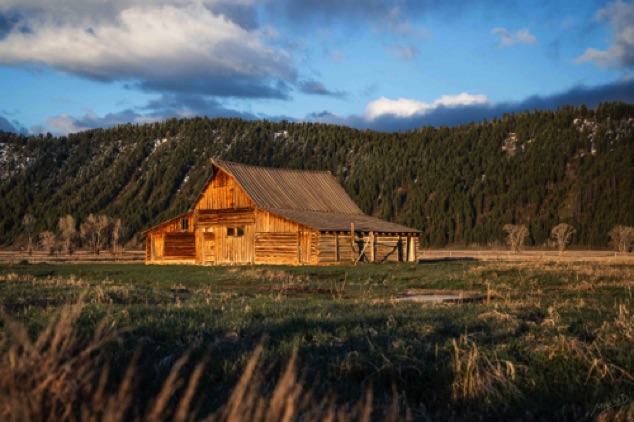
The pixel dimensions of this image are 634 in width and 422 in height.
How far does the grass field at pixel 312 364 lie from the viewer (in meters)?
5.42

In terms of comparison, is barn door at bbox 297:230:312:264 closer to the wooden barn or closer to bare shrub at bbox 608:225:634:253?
the wooden barn

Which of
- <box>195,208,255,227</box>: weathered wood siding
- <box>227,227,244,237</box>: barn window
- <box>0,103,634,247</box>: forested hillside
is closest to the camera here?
<box>195,208,255,227</box>: weathered wood siding

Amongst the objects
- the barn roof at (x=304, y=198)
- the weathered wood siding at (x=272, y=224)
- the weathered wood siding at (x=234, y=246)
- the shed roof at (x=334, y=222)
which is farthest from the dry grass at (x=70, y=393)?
the weathered wood siding at (x=234, y=246)

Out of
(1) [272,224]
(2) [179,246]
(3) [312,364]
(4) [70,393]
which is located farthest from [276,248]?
(4) [70,393]

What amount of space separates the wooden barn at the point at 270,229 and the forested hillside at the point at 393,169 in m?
65.2

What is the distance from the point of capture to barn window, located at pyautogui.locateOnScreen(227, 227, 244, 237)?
47844 millimetres

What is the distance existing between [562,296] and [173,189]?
5153 inches

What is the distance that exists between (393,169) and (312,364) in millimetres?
132159

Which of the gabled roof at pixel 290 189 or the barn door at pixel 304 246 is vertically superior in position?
the gabled roof at pixel 290 189

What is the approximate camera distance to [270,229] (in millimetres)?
45656

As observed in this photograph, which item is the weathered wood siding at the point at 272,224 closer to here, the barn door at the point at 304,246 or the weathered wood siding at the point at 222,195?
the barn door at the point at 304,246

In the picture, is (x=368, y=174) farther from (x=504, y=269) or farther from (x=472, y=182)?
(x=504, y=269)

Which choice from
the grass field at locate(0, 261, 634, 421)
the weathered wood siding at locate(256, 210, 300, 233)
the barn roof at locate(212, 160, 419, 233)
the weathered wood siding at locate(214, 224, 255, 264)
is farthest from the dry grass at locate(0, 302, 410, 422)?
the weathered wood siding at locate(214, 224, 255, 264)

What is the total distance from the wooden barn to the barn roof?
10 centimetres
